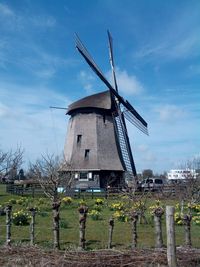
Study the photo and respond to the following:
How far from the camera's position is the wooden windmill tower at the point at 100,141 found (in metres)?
37.2

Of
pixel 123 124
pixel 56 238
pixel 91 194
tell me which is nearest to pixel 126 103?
pixel 123 124

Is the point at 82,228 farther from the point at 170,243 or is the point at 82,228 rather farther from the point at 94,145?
the point at 94,145

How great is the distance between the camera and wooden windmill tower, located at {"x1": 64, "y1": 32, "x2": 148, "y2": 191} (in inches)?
1463

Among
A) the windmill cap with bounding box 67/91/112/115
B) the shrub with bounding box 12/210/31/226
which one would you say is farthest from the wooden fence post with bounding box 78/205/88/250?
the windmill cap with bounding box 67/91/112/115

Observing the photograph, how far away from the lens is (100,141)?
3762 centimetres

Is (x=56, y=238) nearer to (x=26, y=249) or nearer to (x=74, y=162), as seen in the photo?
(x=26, y=249)

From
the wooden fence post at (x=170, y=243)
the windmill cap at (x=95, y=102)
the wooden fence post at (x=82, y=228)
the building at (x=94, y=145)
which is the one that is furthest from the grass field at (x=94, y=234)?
the windmill cap at (x=95, y=102)

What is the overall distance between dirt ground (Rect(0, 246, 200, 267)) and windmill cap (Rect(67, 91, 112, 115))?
31.1 m

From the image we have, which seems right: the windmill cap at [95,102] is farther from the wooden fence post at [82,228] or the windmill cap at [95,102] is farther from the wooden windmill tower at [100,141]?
the wooden fence post at [82,228]

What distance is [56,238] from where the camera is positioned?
8.75m

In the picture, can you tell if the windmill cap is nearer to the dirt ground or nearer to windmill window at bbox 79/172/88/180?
windmill window at bbox 79/172/88/180

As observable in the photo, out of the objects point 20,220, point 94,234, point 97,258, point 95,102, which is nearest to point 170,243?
point 97,258

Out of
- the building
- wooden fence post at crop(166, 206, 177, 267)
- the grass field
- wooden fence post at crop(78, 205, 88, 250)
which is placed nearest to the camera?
wooden fence post at crop(166, 206, 177, 267)

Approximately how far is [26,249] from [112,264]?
160 cm
